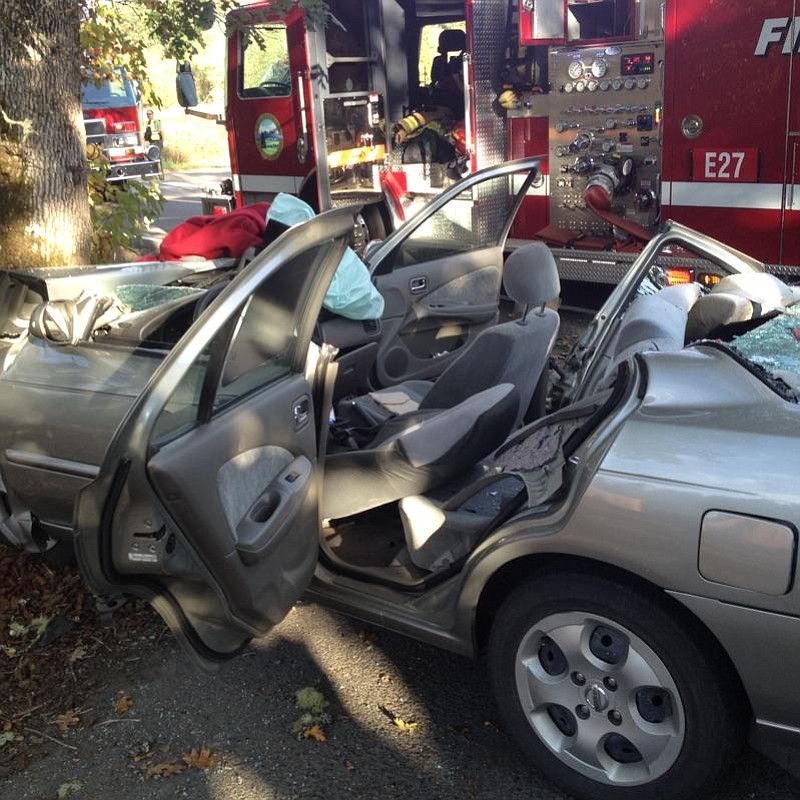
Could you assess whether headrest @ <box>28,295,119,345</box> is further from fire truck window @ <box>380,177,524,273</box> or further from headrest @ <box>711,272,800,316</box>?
headrest @ <box>711,272,800,316</box>

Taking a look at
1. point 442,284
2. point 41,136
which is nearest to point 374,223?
point 442,284

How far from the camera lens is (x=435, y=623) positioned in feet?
8.75

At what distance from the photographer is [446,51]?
31.2ft

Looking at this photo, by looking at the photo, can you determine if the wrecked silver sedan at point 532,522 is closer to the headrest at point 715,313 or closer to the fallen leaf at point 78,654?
the headrest at point 715,313

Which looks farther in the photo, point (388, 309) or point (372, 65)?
point (372, 65)

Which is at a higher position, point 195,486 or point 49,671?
point 195,486

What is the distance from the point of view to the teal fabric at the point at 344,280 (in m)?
4.69

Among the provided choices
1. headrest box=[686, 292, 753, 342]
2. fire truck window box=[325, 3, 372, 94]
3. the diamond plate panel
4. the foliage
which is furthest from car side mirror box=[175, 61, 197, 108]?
headrest box=[686, 292, 753, 342]

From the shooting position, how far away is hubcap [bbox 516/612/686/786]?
2.22 metres

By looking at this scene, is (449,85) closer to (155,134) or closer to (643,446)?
(643,446)

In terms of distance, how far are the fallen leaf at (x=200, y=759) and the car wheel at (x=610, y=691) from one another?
0.90 metres

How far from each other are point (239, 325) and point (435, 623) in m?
1.03

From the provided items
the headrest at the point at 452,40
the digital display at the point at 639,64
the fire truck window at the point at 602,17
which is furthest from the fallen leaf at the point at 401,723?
the headrest at the point at 452,40

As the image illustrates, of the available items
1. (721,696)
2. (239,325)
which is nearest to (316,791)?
(721,696)
